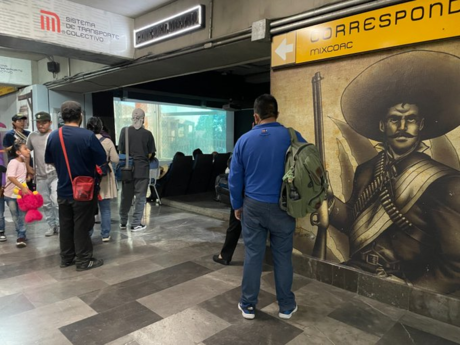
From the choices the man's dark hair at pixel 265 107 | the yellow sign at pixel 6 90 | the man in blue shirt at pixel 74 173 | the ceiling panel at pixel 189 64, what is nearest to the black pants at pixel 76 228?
the man in blue shirt at pixel 74 173

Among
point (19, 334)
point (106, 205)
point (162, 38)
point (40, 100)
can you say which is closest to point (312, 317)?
point (19, 334)

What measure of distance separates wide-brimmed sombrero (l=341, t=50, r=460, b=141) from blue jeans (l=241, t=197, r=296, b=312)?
1.10 meters

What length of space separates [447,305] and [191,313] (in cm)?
186

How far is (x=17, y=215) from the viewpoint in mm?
3887

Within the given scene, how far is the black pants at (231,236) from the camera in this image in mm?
3330

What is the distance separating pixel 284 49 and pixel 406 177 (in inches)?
62.2

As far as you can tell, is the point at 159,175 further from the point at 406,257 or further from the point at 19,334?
the point at 406,257

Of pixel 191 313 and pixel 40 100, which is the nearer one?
pixel 191 313

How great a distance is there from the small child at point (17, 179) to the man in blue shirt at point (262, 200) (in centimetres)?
273

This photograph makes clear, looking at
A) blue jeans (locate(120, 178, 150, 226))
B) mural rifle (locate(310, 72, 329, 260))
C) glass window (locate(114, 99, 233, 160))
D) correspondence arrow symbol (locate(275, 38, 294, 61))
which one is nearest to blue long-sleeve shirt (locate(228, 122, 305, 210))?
mural rifle (locate(310, 72, 329, 260))

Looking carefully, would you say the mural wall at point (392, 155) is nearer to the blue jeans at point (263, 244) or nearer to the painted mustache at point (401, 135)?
the painted mustache at point (401, 135)

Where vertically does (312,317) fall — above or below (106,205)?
below

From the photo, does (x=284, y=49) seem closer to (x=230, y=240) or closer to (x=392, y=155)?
(x=392, y=155)

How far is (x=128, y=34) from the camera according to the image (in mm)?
4691
